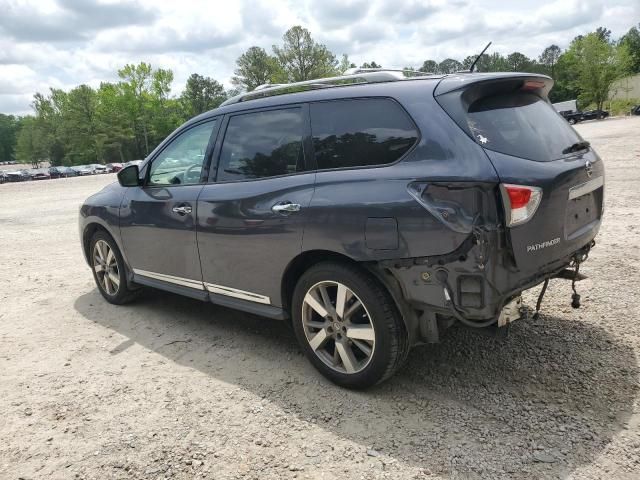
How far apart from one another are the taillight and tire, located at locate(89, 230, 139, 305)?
385 centimetres

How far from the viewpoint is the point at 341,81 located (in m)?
3.65

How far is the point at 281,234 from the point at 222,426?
4.14ft

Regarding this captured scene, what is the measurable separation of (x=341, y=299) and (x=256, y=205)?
3.07ft

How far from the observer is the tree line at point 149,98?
60.4 meters

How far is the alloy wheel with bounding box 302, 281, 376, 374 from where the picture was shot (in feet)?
10.5

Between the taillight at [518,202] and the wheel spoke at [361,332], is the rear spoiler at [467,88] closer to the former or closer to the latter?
the taillight at [518,202]

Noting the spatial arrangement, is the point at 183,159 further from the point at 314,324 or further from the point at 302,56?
the point at 302,56

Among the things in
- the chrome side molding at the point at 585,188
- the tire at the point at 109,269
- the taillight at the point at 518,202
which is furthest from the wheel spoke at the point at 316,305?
the tire at the point at 109,269

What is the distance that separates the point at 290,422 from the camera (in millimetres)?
3092

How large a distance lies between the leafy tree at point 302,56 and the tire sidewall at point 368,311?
215ft

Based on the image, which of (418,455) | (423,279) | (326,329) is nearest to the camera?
(418,455)

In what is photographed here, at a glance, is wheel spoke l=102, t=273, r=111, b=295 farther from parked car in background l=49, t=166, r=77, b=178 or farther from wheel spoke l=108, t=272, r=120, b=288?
parked car in background l=49, t=166, r=77, b=178

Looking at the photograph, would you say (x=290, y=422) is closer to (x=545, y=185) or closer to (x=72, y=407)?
(x=72, y=407)

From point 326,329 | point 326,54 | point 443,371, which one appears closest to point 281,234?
point 326,329
